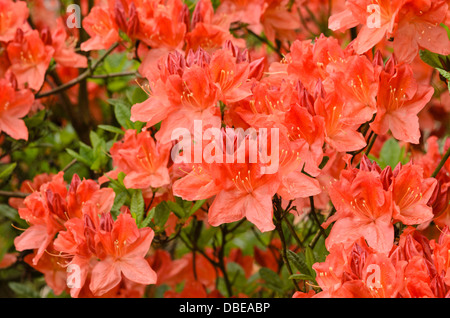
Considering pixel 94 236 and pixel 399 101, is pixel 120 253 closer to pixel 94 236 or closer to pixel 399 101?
pixel 94 236

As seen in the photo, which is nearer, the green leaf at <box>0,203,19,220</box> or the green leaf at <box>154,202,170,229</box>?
the green leaf at <box>154,202,170,229</box>

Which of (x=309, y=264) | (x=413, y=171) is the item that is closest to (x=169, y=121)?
(x=309, y=264)

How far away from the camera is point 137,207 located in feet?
5.50

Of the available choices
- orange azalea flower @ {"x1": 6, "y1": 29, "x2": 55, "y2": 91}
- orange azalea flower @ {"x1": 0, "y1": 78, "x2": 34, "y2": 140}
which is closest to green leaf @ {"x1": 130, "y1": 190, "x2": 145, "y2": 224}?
orange azalea flower @ {"x1": 0, "y1": 78, "x2": 34, "y2": 140}

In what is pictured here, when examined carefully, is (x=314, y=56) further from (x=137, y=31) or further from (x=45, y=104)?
(x=45, y=104)

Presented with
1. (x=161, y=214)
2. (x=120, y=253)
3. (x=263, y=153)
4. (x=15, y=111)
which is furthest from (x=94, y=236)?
(x=15, y=111)

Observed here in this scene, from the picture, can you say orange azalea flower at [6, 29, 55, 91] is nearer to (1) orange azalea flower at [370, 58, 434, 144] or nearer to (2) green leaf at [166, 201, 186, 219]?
(2) green leaf at [166, 201, 186, 219]

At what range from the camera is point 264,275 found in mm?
2023

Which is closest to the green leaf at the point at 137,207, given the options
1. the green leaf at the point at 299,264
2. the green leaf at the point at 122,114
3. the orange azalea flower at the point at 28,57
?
the green leaf at the point at 122,114

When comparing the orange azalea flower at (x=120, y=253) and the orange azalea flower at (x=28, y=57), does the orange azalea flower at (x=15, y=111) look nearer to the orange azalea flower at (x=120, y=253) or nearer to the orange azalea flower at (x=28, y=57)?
the orange azalea flower at (x=28, y=57)

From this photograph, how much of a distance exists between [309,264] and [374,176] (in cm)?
29

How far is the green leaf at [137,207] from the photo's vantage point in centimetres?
165

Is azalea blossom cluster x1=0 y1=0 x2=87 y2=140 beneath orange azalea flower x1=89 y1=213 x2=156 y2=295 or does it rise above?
above

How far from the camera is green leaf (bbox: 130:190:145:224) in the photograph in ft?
5.43
